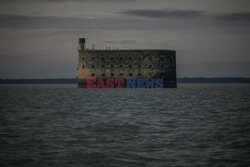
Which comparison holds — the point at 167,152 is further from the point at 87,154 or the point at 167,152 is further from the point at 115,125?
the point at 115,125

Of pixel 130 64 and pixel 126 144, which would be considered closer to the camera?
pixel 126 144

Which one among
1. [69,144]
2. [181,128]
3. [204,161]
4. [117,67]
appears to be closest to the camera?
[204,161]

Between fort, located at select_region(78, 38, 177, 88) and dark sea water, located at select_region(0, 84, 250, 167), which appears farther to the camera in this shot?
fort, located at select_region(78, 38, 177, 88)

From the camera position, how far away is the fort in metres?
54.7

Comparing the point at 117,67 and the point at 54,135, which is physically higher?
the point at 117,67

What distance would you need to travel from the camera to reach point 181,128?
513 inches

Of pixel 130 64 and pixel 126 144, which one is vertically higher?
pixel 130 64

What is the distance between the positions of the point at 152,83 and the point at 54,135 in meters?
45.1

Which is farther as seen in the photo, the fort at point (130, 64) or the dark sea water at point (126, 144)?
the fort at point (130, 64)

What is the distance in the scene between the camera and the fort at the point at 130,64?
180 ft

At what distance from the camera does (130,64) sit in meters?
55.1

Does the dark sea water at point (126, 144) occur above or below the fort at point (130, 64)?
below

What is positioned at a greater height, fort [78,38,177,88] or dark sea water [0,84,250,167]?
fort [78,38,177,88]

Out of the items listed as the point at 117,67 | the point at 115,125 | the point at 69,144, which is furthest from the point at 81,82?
the point at 69,144
